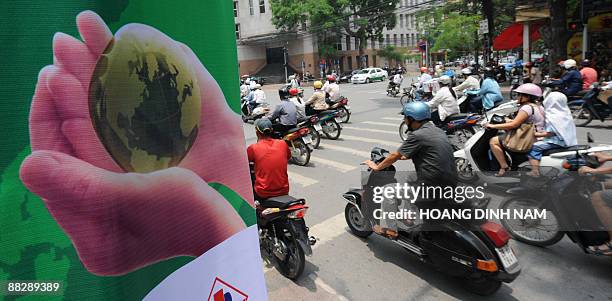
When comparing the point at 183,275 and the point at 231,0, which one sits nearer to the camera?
the point at 183,275

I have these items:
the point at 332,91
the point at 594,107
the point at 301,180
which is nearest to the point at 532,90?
the point at 301,180

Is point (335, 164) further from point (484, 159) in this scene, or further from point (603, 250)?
point (603, 250)

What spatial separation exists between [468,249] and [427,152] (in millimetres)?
860

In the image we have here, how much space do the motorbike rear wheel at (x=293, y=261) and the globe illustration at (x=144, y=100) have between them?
2.18 m

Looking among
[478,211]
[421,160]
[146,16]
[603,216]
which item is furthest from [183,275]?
[603,216]

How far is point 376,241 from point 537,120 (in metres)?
2.76

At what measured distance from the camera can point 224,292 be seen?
82.1 inches

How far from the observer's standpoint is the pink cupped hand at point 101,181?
147cm

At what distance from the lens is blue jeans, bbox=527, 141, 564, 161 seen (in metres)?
5.19

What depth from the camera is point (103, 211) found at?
160 cm

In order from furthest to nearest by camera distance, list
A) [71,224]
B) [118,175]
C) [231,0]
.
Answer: [231,0] < [118,175] < [71,224]

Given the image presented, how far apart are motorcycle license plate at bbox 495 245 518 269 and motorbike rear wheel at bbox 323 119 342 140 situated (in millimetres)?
7022

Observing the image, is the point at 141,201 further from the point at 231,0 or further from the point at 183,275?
the point at 231,0

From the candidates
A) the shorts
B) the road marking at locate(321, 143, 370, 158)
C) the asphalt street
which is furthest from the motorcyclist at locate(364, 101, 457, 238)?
the road marking at locate(321, 143, 370, 158)
